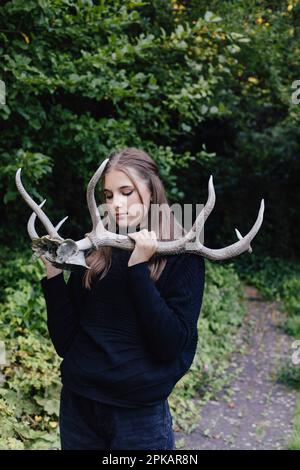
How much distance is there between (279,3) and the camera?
8133mm

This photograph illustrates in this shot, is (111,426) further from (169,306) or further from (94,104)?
(94,104)

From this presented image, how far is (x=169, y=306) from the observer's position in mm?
2117

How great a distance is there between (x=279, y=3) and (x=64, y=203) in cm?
394

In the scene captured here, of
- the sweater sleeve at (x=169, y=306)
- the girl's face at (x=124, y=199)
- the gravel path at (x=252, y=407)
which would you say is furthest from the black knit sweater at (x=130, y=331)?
the gravel path at (x=252, y=407)

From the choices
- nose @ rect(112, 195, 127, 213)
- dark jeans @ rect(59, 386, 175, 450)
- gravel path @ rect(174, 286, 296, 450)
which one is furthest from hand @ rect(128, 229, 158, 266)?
gravel path @ rect(174, 286, 296, 450)

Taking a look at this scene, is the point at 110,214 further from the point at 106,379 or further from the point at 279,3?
the point at 279,3

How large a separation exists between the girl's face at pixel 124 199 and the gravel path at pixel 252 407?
3022 millimetres

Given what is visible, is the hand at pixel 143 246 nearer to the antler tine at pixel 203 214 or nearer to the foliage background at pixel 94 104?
the antler tine at pixel 203 214

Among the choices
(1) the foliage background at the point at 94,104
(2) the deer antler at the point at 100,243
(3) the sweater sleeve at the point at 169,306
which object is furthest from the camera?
(1) the foliage background at the point at 94,104

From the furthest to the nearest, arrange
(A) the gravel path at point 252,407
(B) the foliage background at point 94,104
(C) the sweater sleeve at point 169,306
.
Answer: (A) the gravel path at point 252,407 → (B) the foliage background at point 94,104 → (C) the sweater sleeve at point 169,306

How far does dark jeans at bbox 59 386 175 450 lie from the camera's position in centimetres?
209

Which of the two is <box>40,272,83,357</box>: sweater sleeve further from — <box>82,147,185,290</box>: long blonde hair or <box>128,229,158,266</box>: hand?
<box>128,229,158,266</box>: hand

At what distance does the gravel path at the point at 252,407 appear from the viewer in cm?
504

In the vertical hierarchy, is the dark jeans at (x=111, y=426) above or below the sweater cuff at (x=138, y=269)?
below
